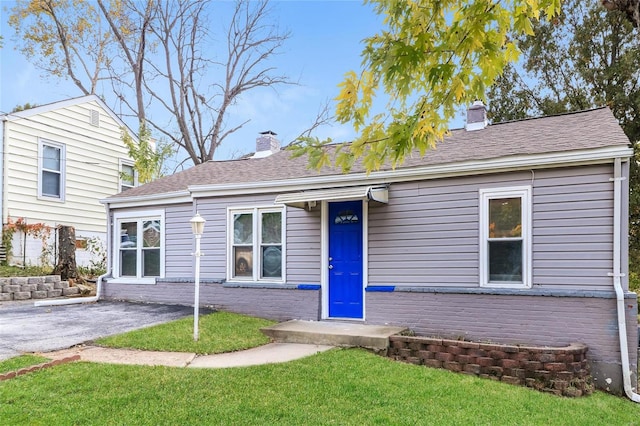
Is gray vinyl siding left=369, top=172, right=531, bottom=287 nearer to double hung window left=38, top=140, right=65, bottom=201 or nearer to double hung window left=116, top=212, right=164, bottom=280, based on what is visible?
double hung window left=116, top=212, right=164, bottom=280

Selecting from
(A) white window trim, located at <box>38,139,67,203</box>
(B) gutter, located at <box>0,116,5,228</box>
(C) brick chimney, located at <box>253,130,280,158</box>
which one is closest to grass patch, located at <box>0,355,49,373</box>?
(C) brick chimney, located at <box>253,130,280,158</box>

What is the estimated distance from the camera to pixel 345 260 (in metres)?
8.36

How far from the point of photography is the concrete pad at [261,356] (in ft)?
19.5

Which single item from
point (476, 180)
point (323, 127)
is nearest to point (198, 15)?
point (323, 127)

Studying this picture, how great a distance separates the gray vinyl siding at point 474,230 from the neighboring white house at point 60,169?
972 centimetres

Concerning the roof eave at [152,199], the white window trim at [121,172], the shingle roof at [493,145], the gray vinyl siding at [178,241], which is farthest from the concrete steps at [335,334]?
the white window trim at [121,172]

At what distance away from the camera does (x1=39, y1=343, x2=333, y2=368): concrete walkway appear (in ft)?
19.2

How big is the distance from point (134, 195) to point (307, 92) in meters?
12.5

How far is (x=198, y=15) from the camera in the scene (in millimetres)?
20625

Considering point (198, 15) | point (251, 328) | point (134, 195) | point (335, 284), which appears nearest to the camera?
point (251, 328)

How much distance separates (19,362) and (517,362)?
20.0ft

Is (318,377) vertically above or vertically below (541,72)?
below

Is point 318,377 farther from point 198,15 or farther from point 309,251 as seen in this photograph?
point 198,15

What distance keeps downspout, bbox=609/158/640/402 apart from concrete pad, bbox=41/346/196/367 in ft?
18.4
